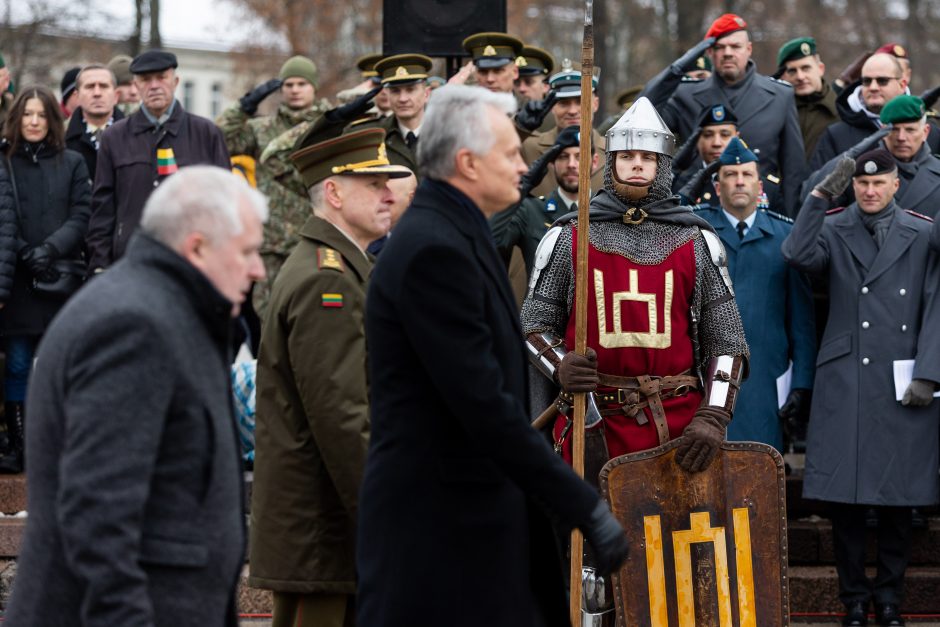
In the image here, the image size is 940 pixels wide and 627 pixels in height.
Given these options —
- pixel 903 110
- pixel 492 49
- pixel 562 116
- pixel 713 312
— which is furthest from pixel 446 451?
pixel 492 49

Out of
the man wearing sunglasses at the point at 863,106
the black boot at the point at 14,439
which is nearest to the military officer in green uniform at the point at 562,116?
the man wearing sunglasses at the point at 863,106

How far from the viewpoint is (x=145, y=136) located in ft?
29.6

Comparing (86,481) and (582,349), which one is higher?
(582,349)

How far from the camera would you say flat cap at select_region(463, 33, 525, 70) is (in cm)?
959

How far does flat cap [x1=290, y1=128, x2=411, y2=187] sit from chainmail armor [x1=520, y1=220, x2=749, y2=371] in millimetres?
1192

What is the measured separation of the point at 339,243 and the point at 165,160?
420 centimetres

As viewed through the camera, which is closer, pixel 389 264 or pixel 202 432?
pixel 202 432

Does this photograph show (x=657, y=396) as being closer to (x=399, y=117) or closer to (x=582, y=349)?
(x=582, y=349)

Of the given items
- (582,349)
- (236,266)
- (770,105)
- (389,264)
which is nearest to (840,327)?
(770,105)

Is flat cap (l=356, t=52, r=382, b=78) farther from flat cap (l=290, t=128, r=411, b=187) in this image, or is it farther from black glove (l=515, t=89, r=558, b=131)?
flat cap (l=290, t=128, r=411, b=187)

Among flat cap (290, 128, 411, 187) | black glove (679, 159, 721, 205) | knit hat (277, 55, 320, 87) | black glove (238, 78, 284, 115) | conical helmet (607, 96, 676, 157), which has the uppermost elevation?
knit hat (277, 55, 320, 87)

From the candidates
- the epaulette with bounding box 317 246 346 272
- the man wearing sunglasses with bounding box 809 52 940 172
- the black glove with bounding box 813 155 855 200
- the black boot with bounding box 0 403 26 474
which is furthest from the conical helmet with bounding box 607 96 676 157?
the black boot with bounding box 0 403 26 474

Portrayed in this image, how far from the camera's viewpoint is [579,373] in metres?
5.82

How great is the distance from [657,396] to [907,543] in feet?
6.87
